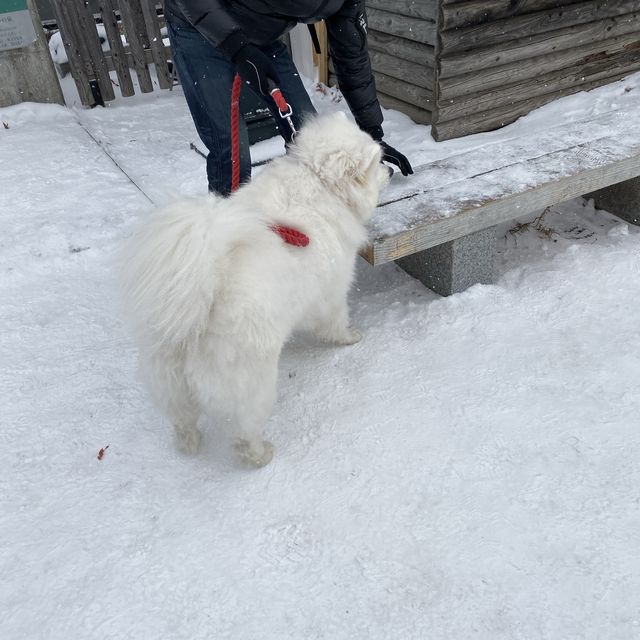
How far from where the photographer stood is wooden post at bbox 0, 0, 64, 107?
5.26 metres

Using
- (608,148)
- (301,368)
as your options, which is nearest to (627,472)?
(301,368)

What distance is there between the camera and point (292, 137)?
2549mm

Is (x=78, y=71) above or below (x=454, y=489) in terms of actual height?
above

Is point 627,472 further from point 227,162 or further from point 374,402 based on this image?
point 227,162

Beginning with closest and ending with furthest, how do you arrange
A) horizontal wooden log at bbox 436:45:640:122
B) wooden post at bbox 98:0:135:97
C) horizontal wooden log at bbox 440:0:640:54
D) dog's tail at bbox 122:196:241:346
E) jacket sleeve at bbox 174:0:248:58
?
dog's tail at bbox 122:196:241:346 → jacket sleeve at bbox 174:0:248:58 → horizontal wooden log at bbox 440:0:640:54 → horizontal wooden log at bbox 436:45:640:122 → wooden post at bbox 98:0:135:97

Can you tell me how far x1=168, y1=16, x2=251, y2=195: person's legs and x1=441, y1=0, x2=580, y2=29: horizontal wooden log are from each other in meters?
2.36

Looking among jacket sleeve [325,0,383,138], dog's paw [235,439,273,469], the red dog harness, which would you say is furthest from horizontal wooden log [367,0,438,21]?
dog's paw [235,439,273,469]

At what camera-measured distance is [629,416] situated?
218 centimetres

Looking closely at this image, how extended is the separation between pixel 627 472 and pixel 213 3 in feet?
8.70

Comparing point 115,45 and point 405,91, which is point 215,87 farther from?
point 115,45

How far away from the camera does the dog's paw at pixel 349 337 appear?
8.87 feet

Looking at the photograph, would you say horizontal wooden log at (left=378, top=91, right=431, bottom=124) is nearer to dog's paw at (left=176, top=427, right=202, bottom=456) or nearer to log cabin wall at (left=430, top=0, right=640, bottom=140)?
log cabin wall at (left=430, top=0, right=640, bottom=140)

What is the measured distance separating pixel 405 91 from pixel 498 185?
2.77m

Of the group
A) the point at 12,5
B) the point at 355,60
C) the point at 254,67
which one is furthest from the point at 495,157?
the point at 12,5
